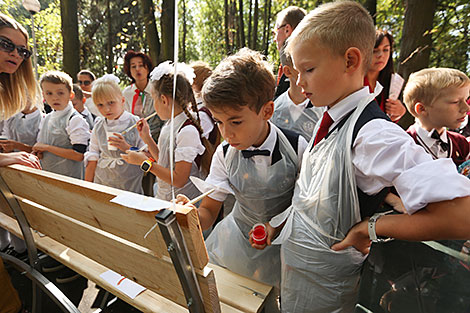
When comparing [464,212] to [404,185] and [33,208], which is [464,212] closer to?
[404,185]

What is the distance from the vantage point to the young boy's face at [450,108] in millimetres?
1950

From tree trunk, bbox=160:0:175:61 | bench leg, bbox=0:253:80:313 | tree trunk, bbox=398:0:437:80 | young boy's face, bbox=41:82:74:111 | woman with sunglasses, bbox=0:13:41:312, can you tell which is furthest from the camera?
tree trunk, bbox=160:0:175:61

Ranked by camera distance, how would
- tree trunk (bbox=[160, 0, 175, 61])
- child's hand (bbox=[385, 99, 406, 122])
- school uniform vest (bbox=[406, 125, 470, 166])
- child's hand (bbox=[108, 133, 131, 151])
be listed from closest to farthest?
1. school uniform vest (bbox=[406, 125, 470, 166])
2. child's hand (bbox=[385, 99, 406, 122])
3. child's hand (bbox=[108, 133, 131, 151])
4. tree trunk (bbox=[160, 0, 175, 61])

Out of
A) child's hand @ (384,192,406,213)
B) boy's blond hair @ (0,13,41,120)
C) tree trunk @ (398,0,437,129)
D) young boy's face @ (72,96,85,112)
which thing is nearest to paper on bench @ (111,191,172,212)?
child's hand @ (384,192,406,213)

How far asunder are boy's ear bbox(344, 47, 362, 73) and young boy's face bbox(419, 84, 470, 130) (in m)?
1.35

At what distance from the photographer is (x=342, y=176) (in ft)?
3.27

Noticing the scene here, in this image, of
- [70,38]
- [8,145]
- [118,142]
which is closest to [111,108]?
[118,142]

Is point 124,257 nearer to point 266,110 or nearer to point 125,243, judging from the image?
point 125,243

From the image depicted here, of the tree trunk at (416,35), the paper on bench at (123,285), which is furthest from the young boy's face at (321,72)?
the tree trunk at (416,35)

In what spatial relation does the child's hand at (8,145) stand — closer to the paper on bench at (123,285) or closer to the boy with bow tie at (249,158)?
the paper on bench at (123,285)

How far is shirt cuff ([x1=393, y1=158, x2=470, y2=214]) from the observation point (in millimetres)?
795

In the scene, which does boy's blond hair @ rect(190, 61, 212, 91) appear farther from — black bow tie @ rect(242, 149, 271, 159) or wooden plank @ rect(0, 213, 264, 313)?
wooden plank @ rect(0, 213, 264, 313)

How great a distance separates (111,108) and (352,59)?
8.15 ft

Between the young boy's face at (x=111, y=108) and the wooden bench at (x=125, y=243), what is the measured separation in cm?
123
